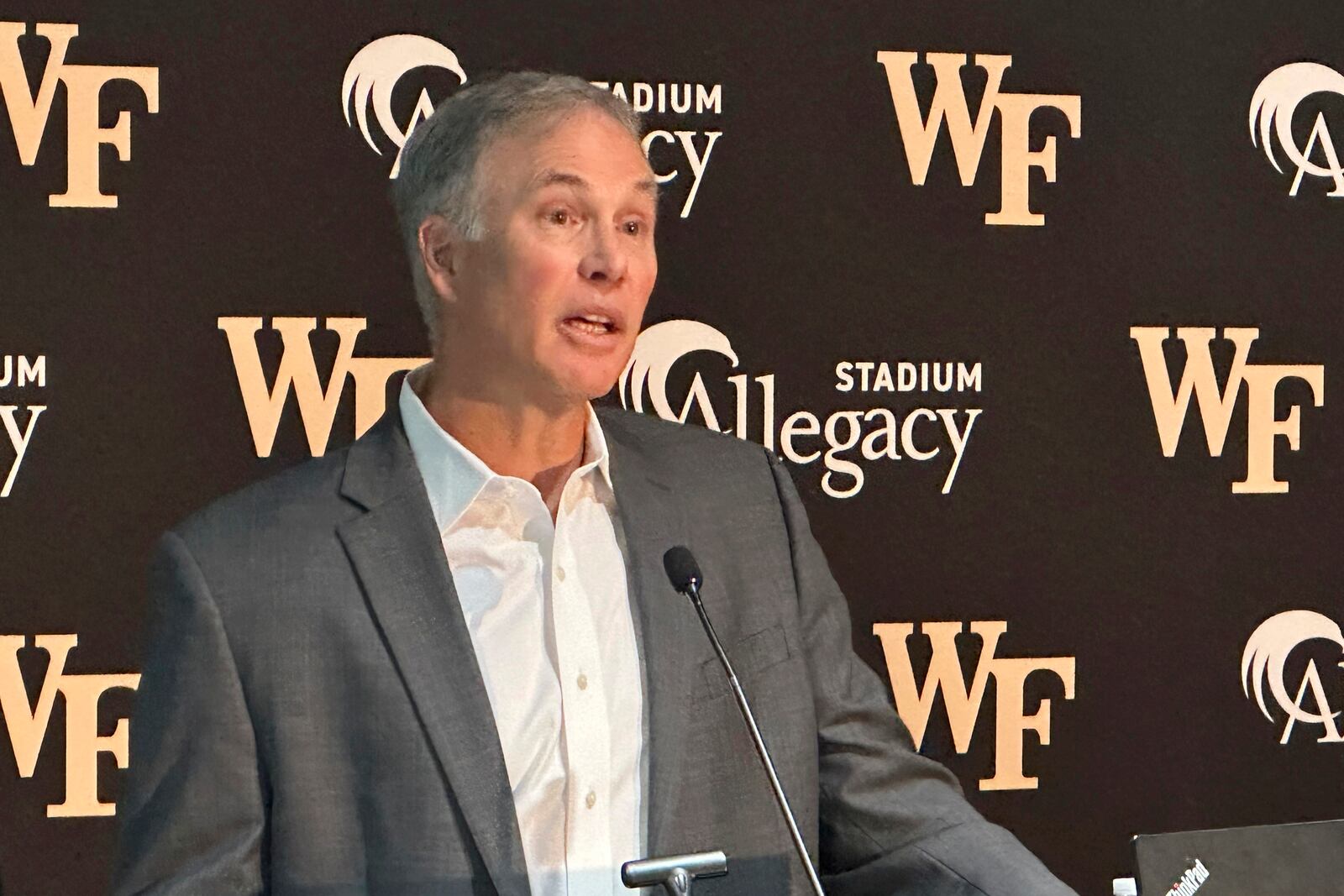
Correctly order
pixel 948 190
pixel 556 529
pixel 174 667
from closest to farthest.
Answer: pixel 174 667
pixel 556 529
pixel 948 190

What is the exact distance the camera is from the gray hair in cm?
214

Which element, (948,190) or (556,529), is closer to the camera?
(556,529)

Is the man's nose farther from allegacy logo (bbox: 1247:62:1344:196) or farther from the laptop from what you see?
allegacy logo (bbox: 1247:62:1344:196)

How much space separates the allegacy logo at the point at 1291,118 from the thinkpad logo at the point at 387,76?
4.59ft

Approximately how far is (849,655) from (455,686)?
21.4 inches

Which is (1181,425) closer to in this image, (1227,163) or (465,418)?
(1227,163)

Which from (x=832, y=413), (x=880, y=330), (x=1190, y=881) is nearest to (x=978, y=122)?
(x=880, y=330)

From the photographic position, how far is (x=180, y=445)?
8.87 ft

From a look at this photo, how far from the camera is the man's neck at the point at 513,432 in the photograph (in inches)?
86.0

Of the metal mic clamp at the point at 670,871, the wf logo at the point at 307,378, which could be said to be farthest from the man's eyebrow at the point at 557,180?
the metal mic clamp at the point at 670,871

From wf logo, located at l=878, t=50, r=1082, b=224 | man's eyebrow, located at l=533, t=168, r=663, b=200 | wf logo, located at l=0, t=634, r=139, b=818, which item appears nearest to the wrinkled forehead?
man's eyebrow, located at l=533, t=168, r=663, b=200

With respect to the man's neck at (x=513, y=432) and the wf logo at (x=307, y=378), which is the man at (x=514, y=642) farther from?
the wf logo at (x=307, y=378)

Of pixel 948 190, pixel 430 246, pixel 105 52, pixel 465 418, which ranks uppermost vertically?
pixel 105 52

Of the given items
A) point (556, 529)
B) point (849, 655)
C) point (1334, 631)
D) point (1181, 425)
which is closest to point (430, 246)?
point (556, 529)
